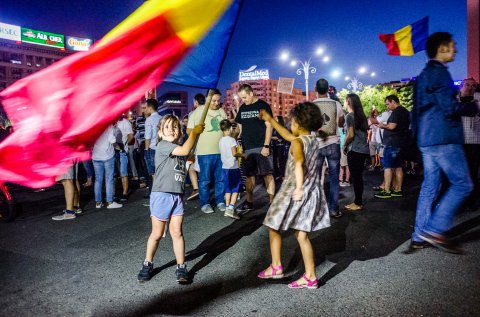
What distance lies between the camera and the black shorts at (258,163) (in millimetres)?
6711

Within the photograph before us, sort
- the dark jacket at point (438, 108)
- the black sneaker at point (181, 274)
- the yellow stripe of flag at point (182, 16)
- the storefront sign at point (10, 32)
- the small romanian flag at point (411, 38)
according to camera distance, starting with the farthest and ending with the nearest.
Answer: the storefront sign at point (10, 32), the small romanian flag at point (411, 38), the dark jacket at point (438, 108), the black sneaker at point (181, 274), the yellow stripe of flag at point (182, 16)

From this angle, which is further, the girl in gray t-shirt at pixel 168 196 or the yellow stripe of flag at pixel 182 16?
the girl in gray t-shirt at pixel 168 196

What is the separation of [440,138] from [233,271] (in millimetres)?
2799

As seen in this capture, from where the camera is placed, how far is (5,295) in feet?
12.1

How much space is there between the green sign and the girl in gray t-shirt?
313ft

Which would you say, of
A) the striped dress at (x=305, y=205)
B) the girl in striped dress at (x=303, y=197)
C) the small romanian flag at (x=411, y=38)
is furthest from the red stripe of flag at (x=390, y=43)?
the striped dress at (x=305, y=205)

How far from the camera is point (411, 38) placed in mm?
7918

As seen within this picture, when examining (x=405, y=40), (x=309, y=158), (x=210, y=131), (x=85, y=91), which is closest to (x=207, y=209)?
(x=210, y=131)

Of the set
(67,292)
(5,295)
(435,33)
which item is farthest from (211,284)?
(435,33)

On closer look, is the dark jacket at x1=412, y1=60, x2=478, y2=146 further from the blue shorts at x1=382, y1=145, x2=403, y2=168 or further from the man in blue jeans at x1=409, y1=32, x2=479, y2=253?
the blue shorts at x1=382, y1=145, x2=403, y2=168

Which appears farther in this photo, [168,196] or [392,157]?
[392,157]

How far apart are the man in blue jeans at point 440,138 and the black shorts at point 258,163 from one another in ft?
9.24

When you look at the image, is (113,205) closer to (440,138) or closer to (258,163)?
(258,163)

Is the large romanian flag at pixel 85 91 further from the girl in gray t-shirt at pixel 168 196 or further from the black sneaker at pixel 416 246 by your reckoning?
the black sneaker at pixel 416 246
